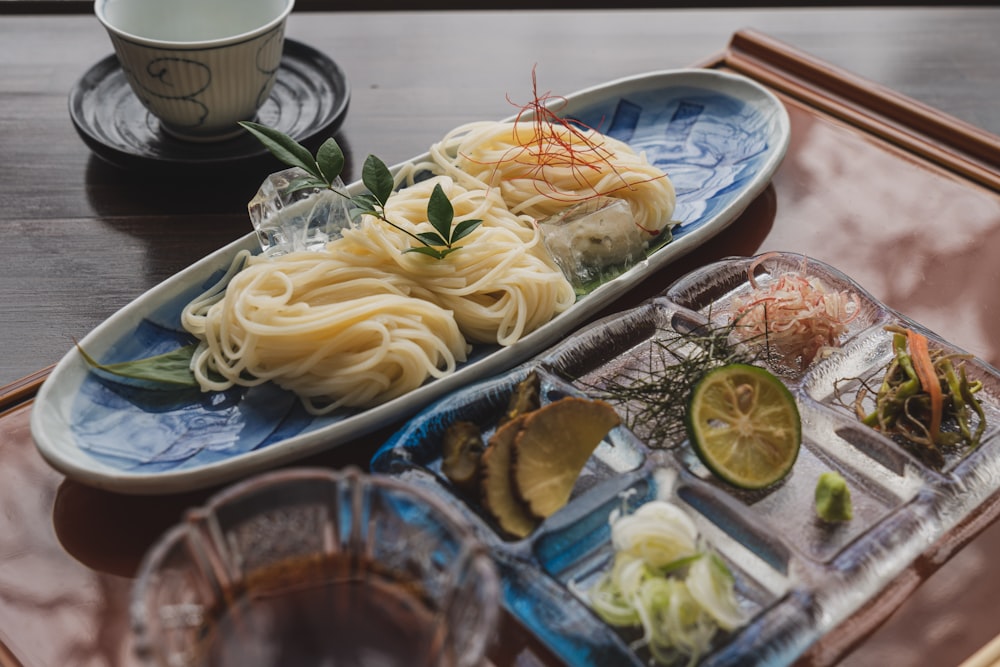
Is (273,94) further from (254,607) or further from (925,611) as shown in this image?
(925,611)

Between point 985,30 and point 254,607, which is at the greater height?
point 985,30

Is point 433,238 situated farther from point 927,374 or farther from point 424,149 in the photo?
point 927,374

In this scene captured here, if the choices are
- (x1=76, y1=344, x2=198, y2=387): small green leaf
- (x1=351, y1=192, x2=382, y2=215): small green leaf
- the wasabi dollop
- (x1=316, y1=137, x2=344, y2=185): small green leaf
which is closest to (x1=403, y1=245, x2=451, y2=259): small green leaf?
(x1=351, y1=192, x2=382, y2=215): small green leaf

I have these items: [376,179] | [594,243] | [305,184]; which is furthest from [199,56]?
[594,243]

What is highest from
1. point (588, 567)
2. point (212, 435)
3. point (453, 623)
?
point (453, 623)

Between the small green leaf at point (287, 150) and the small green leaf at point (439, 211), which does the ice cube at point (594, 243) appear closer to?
the small green leaf at point (439, 211)

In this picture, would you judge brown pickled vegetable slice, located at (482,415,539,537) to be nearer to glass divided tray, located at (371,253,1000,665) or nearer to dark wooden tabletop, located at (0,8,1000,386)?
glass divided tray, located at (371,253,1000,665)

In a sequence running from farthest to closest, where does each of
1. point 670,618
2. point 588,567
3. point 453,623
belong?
point 588,567, point 670,618, point 453,623

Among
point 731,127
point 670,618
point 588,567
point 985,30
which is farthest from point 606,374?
point 985,30
